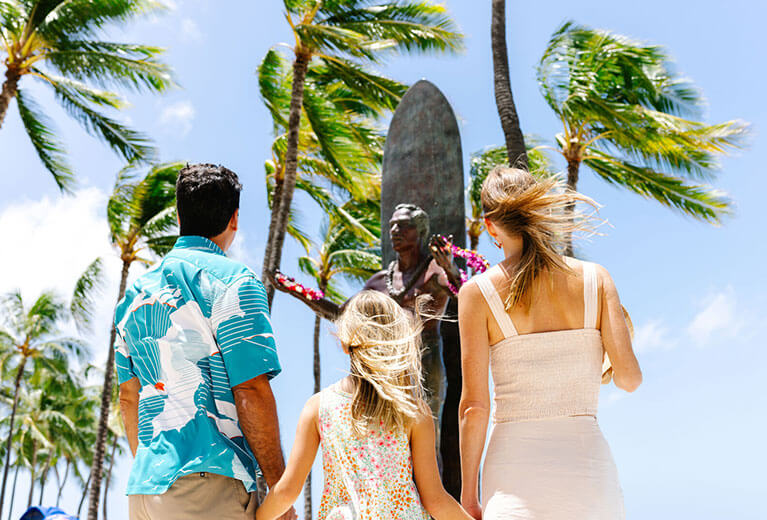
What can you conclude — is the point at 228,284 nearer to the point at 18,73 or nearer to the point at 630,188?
the point at 18,73

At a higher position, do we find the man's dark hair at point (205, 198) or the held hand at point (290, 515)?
the man's dark hair at point (205, 198)

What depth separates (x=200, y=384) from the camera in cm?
215

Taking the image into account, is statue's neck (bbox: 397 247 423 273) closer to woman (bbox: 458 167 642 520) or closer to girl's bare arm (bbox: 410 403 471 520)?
woman (bbox: 458 167 642 520)

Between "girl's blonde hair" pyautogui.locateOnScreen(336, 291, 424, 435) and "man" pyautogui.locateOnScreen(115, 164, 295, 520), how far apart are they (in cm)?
41

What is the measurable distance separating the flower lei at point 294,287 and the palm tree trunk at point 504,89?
413cm

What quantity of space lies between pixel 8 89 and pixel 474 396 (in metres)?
15.8

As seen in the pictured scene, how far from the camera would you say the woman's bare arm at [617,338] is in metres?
2.37

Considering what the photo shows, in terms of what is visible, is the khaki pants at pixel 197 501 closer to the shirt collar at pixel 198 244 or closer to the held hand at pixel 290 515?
the held hand at pixel 290 515

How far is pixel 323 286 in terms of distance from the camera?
22.7m

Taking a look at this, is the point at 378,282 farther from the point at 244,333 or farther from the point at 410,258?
the point at 244,333

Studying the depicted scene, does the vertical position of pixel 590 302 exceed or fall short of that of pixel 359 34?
it falls short

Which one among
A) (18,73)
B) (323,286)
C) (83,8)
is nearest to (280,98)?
(83,8)

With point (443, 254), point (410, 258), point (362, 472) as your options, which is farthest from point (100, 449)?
point (362, 472)

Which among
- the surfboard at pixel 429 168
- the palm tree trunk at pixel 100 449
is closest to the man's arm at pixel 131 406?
the surfboard at pixel 429 168
